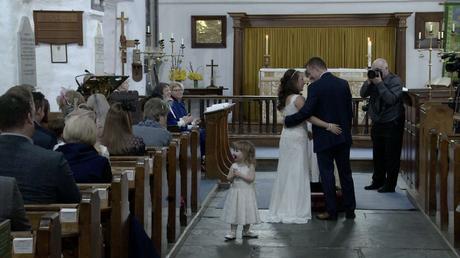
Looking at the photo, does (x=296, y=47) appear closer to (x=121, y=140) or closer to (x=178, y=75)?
(x=178, y=75)

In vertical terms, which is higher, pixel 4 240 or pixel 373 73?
pixel 373 73

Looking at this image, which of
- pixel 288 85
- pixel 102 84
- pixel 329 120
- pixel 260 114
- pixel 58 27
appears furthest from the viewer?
pixel 260 114

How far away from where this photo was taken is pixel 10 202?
3178 millimetres

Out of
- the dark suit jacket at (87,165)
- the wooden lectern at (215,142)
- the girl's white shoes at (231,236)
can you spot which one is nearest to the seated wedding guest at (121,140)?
the dark suit jacket at (87,165)

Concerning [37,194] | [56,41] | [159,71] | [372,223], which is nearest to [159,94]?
[56,41]

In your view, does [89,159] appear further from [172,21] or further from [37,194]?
[172,21]

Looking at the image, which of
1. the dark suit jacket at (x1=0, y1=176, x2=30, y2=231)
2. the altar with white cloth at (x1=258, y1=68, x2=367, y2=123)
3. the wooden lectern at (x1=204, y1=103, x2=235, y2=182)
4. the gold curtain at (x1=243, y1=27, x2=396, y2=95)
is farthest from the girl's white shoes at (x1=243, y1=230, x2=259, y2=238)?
the gold curtain at (x1=243, y1=27, x2=396, y2=95)

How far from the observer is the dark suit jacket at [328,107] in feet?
23.4

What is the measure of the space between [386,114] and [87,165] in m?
4.74

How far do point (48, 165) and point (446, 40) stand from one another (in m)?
13.7

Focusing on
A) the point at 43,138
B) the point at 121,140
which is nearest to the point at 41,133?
the point at 43,138

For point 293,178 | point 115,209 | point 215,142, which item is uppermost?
point 115,209

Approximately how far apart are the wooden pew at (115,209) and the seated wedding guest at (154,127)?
2134 mm

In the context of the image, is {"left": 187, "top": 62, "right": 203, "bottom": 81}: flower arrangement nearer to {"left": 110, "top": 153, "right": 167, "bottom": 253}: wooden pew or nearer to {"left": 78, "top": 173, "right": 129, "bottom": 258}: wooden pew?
{"left": 110, "top": 153, "right": 167, "bottom": 253}: wooden pew
